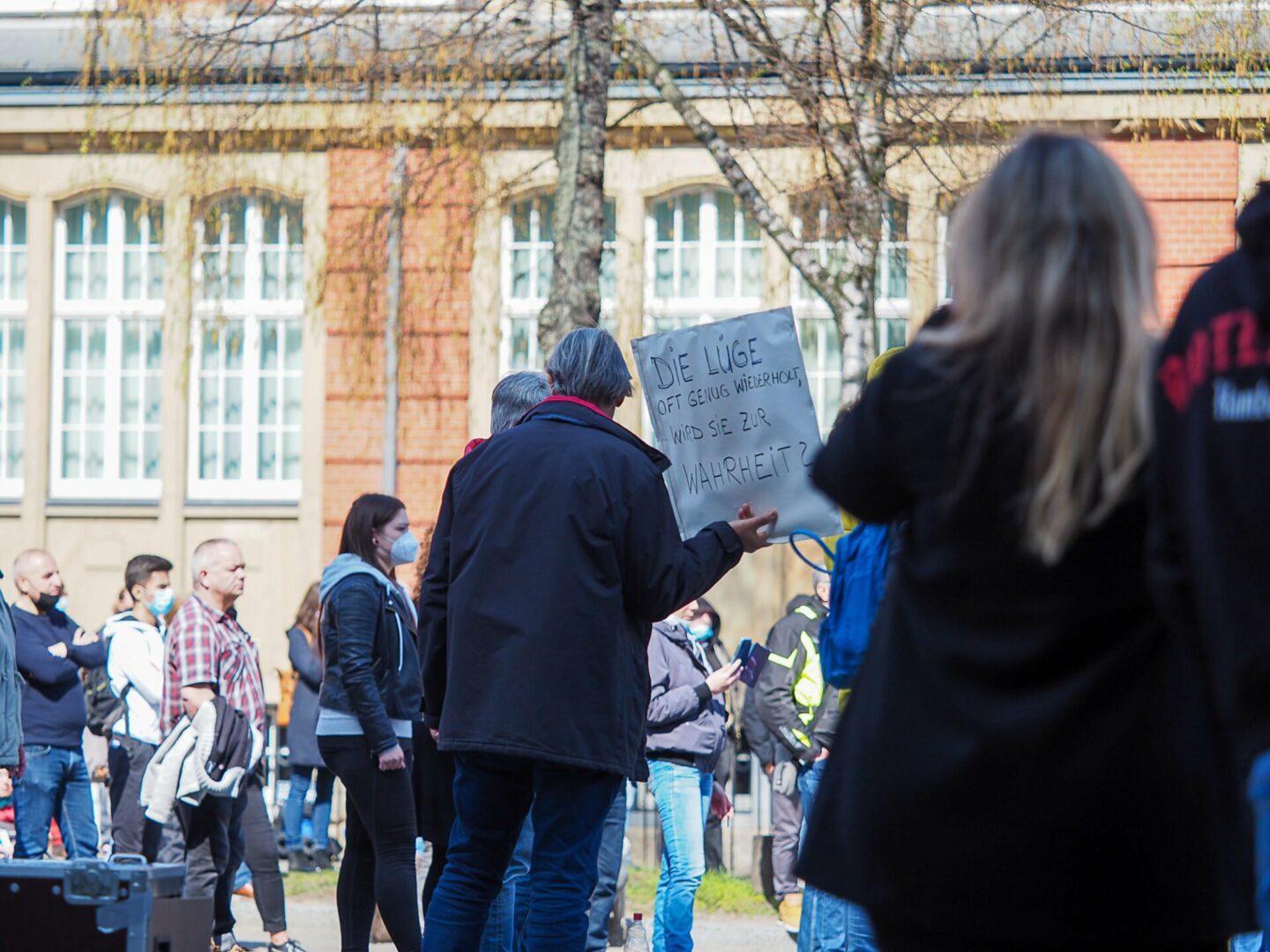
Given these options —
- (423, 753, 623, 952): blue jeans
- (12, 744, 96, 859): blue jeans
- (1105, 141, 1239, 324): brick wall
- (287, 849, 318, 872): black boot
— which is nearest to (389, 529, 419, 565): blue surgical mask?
(423, 753, 623, 952): blue jeans

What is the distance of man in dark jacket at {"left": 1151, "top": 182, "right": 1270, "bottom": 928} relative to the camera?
212 cm

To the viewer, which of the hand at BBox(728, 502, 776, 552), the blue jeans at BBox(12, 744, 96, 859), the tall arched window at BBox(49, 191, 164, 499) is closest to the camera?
the hand at BBox(728, 502, 776, 552)

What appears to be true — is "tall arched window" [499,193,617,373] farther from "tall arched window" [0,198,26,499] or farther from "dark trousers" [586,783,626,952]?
"dark trousers" [586,783,626,952]

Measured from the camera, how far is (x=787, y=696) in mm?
9562

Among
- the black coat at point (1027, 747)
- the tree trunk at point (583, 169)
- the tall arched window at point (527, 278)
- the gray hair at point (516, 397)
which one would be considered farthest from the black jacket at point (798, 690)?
the tall arched window at point (527, 278)

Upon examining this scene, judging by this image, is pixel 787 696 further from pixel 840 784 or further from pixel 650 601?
pixel 840 784

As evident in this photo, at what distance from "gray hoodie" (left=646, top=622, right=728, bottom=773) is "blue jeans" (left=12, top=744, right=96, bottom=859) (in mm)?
3889

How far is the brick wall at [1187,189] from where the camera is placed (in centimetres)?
1498

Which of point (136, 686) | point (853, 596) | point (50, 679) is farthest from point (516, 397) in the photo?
point (50, 679)

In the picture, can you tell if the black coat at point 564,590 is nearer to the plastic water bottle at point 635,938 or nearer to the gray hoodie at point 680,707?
the gray hoodie at point 680,707

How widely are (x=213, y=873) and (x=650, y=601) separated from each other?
367 centimetres

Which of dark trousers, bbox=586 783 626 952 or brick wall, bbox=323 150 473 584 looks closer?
dark trousers, bbox=586 783 626 952

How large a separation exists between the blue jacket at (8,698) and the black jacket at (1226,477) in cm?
627

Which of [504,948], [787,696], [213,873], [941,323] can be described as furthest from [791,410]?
[787,696]
